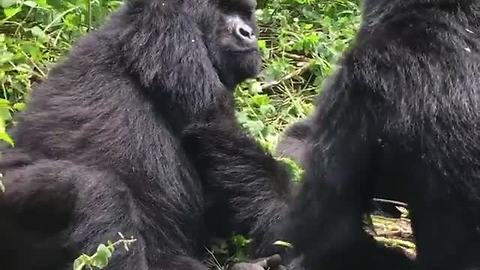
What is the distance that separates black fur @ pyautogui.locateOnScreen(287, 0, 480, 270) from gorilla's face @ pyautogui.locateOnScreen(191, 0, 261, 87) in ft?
3.29

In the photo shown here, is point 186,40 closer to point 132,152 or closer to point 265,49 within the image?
point 132,152

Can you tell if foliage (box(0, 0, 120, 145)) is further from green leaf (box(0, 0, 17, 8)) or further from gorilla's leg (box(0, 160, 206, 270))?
gorilla's leg (box(0, 160, 206, 270))

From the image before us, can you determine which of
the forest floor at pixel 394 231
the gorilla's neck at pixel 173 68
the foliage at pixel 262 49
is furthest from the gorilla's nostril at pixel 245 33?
the forest floor at pixel 394 231

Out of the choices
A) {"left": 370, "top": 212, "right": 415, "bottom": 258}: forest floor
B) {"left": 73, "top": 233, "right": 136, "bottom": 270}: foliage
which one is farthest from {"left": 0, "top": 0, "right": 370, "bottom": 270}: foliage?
{"left": 73, "top": 233, "right": 136, "bottom": 270}: foliage

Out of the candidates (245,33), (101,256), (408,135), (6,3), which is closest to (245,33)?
(245,33)

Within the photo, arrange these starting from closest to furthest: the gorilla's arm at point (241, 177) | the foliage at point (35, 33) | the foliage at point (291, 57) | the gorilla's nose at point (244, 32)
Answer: the gorilla's arm at point (241, 177) < the gorilla's nose at point (244, 32) < the foliage at point (35, 33) < the foliage at point (291, 57)

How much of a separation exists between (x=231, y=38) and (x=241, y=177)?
0.69m

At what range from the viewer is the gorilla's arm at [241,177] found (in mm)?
3799

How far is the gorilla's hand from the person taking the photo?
3506mm

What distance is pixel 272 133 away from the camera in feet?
15.6

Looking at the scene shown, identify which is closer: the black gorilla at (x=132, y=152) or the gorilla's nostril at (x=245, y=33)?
the black gorilla at (x=132, y=152)

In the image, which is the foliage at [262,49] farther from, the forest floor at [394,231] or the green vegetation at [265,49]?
the forest floor at [394,231]

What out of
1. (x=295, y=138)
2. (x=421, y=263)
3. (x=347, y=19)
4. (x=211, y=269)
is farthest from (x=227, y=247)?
(x=347, y=19)

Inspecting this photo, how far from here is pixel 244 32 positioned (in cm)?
424
